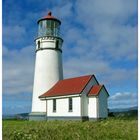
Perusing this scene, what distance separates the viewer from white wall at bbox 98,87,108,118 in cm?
2270

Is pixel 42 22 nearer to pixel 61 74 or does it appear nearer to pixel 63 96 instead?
pixel 61 74

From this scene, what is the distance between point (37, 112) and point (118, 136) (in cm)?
1827

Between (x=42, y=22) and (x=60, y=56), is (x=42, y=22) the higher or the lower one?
the higher one

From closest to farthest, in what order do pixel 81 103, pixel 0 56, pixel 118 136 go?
1. pixel 0 56
2. pixel 118 136
3. pixel 81 103

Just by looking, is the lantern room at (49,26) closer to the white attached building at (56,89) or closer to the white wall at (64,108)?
the white attached building at (56,89)

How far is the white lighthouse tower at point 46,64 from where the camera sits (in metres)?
26.5

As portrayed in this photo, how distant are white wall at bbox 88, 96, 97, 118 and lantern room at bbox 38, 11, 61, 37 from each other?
750 cm


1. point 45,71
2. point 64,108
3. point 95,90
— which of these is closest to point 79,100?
point 95,90

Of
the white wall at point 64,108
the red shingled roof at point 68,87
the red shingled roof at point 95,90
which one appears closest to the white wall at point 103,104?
the red shingled roof at point 95,90

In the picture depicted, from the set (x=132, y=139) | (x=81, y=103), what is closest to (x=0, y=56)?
(x=132, y=139)

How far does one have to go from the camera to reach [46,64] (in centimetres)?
2661

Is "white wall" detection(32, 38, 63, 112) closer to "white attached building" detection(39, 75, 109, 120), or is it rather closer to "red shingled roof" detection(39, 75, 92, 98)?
"red shingled roof" detection(39, 75, 92, 98)

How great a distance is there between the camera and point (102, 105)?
2291 centimetres

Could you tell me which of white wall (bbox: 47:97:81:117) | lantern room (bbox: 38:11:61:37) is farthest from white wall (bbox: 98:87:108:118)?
lantern room (bbox: 38:11:61:37)
